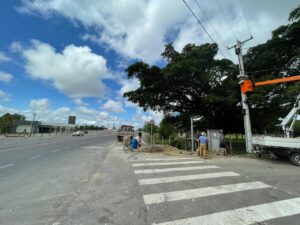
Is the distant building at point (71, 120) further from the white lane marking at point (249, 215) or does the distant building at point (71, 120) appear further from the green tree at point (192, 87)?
the white lane marking at point (249, 215)

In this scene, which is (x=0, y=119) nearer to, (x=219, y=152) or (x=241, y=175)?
(x=219, y=152)

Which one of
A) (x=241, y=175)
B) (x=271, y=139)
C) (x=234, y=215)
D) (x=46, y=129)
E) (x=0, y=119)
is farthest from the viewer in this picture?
(x=46, y=129)

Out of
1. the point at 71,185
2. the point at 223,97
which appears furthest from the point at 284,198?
the point at 223,97

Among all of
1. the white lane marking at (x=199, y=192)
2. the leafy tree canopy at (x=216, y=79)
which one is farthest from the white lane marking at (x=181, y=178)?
the leafy tree canopy at (x=216, y=79)

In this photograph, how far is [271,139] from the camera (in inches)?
446

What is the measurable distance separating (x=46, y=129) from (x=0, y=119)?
31.0m

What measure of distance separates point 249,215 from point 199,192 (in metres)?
1.67

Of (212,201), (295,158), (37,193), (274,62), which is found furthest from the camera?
(274,62)

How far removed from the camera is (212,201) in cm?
518

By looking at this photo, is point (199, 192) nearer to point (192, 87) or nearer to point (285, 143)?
point (285, 143)

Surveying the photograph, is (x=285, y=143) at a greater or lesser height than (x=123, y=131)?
lesser

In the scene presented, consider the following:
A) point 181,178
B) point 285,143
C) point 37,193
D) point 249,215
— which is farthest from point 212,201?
point 285,143

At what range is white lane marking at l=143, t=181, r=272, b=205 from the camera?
5.33m

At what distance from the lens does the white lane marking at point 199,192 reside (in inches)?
210
